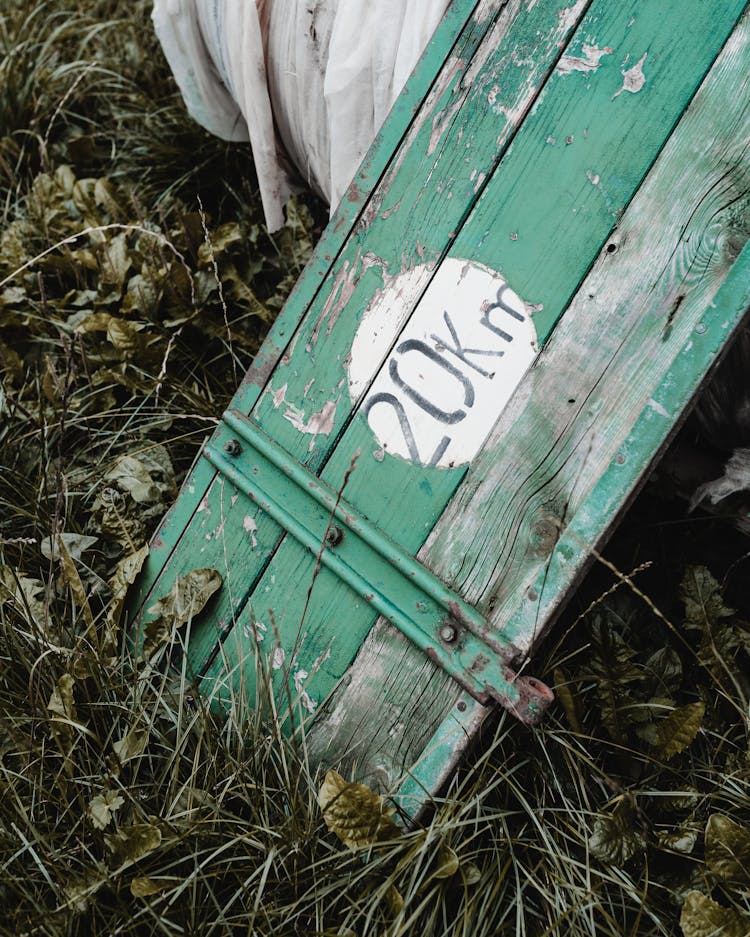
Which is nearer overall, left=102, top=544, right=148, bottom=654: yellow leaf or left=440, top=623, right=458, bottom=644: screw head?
left=440, top=623, right=458, bottom=644: screw head

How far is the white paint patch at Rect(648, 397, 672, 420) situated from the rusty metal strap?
0.50 metres

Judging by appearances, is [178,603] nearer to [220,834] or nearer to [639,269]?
[220,834]

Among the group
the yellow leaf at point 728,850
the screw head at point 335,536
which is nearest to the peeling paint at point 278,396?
the screw head at point 335,536

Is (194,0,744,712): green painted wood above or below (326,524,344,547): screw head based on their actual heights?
above

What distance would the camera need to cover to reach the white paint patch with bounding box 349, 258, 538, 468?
1.60 meters

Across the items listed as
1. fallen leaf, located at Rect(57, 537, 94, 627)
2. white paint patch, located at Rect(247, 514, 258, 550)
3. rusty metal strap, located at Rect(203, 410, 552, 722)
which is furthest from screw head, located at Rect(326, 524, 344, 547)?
fallen leaf, located at Rect(57, 537, 94, 627)

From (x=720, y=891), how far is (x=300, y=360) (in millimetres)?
1394

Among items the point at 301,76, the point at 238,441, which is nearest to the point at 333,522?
the point at 238,441

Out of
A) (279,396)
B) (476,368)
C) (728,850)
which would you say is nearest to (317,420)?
(279,396)

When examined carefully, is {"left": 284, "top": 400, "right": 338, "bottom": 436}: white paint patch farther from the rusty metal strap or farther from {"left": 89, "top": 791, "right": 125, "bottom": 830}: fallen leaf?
{"left": 89, "top": 791, "right": 125, "bottom": 830}: fallen leaf

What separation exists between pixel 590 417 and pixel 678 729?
26.8 inches

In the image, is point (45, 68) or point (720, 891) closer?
point (720, 891)

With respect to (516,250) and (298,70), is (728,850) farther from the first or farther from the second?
(298,70)

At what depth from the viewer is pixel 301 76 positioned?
2.13m
